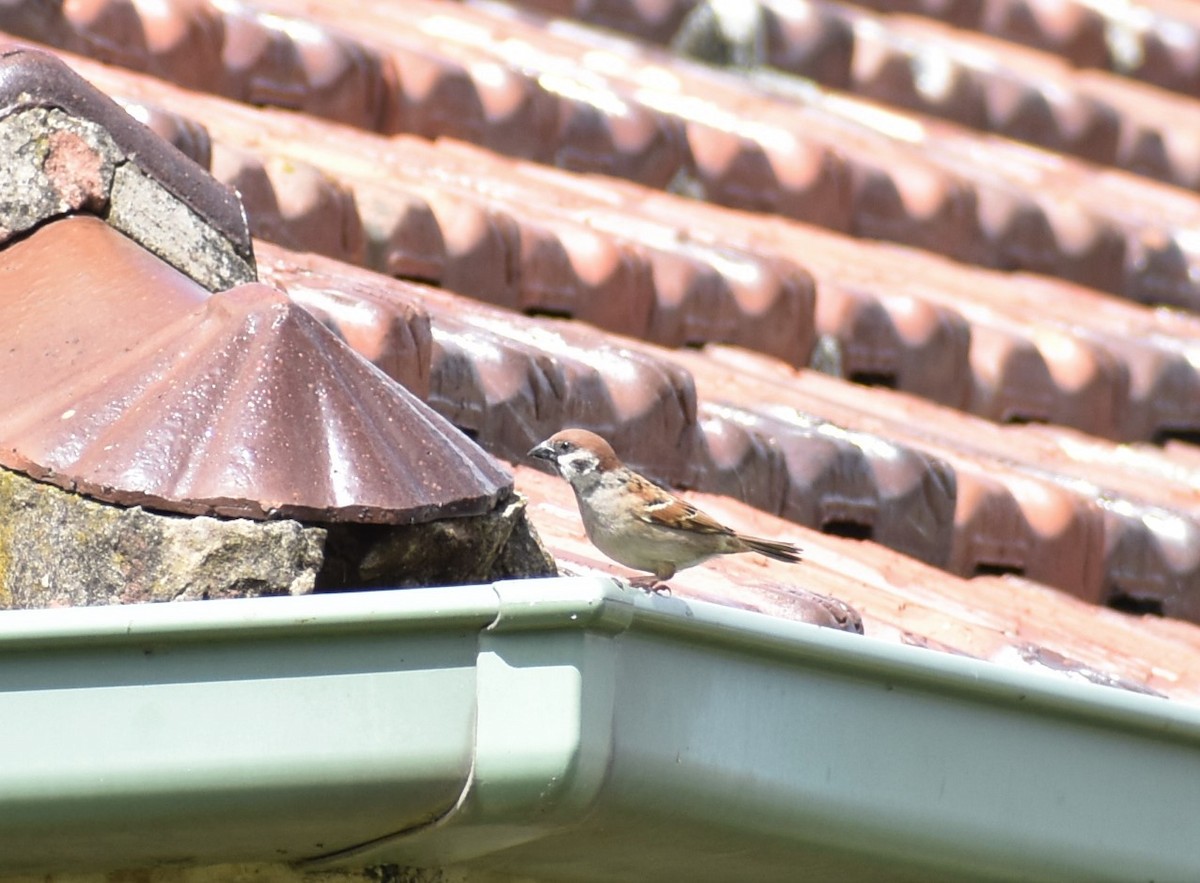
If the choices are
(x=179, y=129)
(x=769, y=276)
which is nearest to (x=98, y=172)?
(x=179, y=129)

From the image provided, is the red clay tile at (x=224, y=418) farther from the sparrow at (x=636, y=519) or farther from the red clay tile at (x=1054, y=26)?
the red clay tile at (x=1054, y=26)

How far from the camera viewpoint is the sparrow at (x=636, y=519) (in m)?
3.84

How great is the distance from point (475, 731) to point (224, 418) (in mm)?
585

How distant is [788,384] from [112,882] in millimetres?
2909

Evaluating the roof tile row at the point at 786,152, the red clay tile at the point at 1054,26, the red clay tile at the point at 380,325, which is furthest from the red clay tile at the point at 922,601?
the red clay tile at the point at 1054,26

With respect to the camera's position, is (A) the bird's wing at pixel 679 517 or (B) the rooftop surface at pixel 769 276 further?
(B) the rooftop surface at pixel 769 276

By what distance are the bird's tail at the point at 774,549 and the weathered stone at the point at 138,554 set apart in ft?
5.45

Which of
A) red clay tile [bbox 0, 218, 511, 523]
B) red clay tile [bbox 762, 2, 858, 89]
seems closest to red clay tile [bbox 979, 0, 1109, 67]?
red clay tile [bbox 762, 2, 858, 89]

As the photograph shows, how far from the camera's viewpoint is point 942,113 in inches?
297

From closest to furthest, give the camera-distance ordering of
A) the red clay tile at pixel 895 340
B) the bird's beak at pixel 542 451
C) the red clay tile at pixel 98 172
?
the red clay tile at pixel 98 172
the bird's beak at pixel 542 451
the red clay tile at pixel 895 340

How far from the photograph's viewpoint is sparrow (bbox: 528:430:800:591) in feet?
12.6

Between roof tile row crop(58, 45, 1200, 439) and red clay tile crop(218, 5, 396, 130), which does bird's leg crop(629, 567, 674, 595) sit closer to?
roof tile row crop(58, 45, 1200, 439)

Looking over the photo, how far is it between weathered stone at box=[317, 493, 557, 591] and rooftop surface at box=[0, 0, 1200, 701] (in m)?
0.45

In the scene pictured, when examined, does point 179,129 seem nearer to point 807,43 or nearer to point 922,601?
point 922,601
